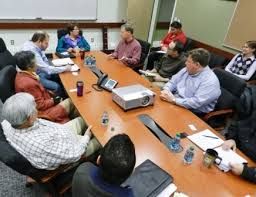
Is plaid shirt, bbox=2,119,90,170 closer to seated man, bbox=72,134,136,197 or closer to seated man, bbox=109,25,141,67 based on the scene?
seated man, bbox=72,134,136,197

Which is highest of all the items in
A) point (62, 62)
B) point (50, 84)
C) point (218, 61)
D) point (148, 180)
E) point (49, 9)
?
point (49, 9)

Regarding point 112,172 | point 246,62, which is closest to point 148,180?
point 112,172

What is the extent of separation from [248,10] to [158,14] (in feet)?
7.62

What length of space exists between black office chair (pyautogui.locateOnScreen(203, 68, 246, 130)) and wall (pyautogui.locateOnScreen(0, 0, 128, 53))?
121 inches

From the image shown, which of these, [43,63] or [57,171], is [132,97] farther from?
[43,63]

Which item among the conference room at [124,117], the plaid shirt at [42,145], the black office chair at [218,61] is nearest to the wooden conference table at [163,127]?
the conference room at [124,117]

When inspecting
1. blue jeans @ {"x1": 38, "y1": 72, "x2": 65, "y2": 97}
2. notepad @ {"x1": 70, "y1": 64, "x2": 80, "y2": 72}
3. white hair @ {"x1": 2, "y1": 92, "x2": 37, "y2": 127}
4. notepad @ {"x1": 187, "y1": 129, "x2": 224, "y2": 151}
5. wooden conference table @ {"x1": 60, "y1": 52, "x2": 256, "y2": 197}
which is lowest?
blue jeans @ {"x1": 38, "y1": 72, "x2": 65, "y2": 97}

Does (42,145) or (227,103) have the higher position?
(42,145)

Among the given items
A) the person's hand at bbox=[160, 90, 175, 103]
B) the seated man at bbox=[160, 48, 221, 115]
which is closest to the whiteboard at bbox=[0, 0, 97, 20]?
the seated man at bbox=[160, 48, 221, 115]

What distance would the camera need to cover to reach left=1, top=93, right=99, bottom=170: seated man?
1.41 m

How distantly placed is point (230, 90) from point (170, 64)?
38.4 inches

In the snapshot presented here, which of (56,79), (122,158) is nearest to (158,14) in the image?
(56,79)

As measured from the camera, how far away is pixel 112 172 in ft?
3.14

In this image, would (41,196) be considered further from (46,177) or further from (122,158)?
(122,158)
